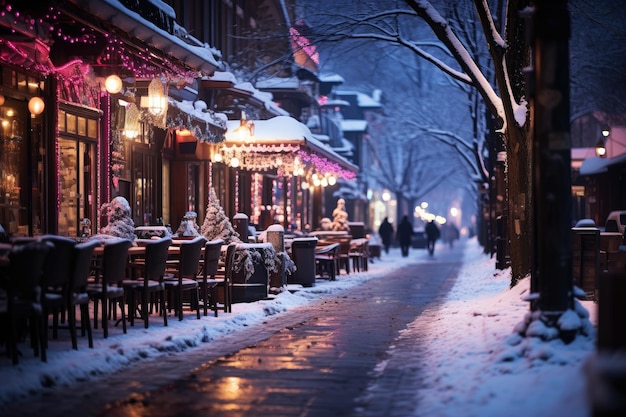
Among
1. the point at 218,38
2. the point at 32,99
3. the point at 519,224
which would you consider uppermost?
the point at 218,38

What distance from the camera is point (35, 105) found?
16.8m

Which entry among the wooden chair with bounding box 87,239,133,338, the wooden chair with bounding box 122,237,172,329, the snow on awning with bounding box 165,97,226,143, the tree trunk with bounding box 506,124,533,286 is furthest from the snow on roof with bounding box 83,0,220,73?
the tree trunk with bounding box 506,124,533,286

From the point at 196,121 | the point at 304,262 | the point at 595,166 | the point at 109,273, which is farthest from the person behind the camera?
the point at 595,166

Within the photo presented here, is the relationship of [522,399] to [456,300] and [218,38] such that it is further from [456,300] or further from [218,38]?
[218,38]

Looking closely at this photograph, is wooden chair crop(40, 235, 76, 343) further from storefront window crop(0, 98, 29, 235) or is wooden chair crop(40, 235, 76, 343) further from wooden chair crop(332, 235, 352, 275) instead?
wooden chair crop(332, 235, 352, 275)

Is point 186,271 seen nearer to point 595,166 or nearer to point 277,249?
point 277,249

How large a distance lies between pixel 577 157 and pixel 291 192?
59.5ft

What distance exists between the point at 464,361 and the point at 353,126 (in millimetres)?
59065

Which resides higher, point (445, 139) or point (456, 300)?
point (445, 139)

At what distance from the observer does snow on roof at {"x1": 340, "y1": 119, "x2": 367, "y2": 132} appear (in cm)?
6869

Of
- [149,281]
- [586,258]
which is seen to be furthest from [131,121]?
[586,258]

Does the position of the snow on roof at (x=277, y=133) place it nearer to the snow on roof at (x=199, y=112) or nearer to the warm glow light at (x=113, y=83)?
the snow on roof at (x=199, y=112)

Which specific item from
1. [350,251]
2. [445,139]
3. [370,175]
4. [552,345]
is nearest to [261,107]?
[350,251]

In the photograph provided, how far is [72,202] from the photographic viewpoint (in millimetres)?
19484
